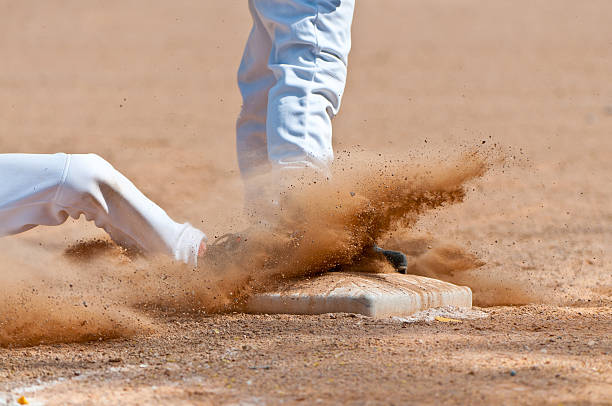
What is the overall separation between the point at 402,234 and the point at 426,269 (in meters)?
0.36

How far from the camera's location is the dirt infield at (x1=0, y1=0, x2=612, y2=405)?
1.66m

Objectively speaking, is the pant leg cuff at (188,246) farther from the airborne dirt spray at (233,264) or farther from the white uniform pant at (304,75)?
the white uniform pant at (304,75)

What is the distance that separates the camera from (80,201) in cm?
216

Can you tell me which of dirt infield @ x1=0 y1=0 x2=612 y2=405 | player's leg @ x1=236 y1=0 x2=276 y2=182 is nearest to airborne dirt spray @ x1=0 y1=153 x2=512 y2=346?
dirt infield @ x1=0 y1=0 x2=612 y2=405

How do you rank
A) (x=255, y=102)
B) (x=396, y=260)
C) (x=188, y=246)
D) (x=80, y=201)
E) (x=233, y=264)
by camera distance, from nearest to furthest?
(x=80, y=201), (x=188, y=246), (x=233, y=264), (x=396, y=260), (x=255, y=102)

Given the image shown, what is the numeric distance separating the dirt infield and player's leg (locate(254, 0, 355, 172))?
567mm

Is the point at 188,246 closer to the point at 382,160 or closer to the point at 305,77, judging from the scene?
the point at 305,77

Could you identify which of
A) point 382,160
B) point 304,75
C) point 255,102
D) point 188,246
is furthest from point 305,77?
point 188,246

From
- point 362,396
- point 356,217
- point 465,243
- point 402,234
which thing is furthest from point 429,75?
point 362,396

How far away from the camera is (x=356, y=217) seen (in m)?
2.76

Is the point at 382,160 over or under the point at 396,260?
over

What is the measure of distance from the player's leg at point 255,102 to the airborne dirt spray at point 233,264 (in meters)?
0.46

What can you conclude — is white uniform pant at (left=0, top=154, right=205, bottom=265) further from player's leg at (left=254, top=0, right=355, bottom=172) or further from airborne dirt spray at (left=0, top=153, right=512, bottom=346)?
player's leg at (left=254, top=0, right=355, bottom=172)

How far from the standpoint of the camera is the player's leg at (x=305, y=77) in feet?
8.55
